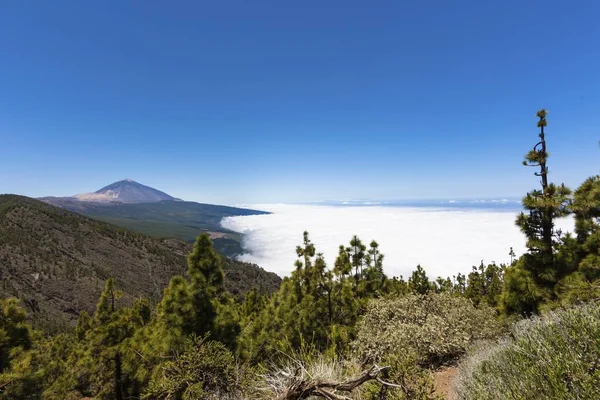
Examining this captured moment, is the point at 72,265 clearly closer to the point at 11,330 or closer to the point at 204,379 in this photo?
the point at 11,330

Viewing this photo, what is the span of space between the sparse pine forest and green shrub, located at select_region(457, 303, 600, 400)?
0.07ft

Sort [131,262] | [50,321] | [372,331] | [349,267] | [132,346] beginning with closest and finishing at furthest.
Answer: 1. [372,331]
2. [132,346]
3. [349,267]
4. [50,321]
5. [131,262]

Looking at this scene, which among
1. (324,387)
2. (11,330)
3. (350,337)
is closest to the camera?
(324,387)

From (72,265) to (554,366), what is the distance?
184708mm

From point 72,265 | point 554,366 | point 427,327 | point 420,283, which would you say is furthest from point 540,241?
point 72,265

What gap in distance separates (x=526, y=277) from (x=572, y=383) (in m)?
10.6

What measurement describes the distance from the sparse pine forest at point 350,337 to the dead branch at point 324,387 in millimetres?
18

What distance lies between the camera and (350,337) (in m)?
16.3

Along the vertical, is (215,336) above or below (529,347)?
below

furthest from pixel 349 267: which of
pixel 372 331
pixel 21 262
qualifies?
pixel 21 262

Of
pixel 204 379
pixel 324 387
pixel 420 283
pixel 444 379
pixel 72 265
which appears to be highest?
pixel 324 387

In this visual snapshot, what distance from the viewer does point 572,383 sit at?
4.09m

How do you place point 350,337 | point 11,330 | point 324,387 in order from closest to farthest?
point 324,387 < point 11,330 < point 350,337

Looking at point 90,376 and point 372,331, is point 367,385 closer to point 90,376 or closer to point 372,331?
point 372,331
